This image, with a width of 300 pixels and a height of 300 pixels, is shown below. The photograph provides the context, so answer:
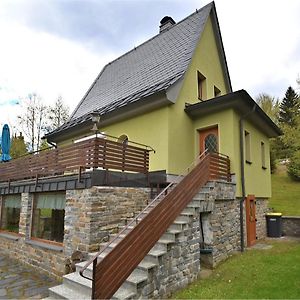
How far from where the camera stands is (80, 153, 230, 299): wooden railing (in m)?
4.29

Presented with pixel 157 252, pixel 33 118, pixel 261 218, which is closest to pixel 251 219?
pixel 261 218

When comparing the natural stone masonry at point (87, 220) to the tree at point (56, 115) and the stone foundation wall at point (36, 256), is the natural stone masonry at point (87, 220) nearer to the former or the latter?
the stone foundation wall at point (36, 256)

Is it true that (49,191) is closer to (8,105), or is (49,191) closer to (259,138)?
(259,138)

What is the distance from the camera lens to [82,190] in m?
6.59

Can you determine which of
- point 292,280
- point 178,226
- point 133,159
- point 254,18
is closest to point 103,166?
point 133,159

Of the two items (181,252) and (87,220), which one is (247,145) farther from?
(87,220)

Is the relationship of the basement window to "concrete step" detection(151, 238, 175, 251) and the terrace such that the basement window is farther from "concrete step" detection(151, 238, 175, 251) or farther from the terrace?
"concrete step" detection(151, 238, 175, 251)

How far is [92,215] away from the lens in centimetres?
625

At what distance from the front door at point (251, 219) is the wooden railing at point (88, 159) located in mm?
4697

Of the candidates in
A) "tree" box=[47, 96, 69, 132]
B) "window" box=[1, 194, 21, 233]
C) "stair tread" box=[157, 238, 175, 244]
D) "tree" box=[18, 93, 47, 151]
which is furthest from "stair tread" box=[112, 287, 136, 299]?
"tree" box=[18, 93, 47, 151]

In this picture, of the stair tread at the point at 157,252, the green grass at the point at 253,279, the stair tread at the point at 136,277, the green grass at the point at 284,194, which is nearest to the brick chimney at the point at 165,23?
the green grass at the point at 284,194

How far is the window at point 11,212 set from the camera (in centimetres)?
989

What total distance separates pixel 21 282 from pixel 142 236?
3.83 meters

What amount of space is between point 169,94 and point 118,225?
4.77 meters
